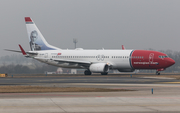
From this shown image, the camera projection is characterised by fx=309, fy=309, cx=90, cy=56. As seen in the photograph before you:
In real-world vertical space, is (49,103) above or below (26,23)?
below

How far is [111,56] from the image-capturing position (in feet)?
210

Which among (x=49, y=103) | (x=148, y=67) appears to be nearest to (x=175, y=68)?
A: (x=148, y=67)

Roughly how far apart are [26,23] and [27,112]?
188ft

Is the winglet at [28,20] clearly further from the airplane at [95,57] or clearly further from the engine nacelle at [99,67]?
the engine nacelle at [99,67]

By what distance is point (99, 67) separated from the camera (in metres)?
61.7

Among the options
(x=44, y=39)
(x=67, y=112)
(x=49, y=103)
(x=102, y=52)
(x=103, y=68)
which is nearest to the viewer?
(x=67, y=112)

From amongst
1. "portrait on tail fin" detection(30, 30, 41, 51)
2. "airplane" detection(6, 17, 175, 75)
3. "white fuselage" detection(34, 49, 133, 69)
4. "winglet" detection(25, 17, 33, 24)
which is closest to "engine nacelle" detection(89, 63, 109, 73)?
"airplane" detection(6, 17, 175, 75)

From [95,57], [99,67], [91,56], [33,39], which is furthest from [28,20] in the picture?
[99,67]

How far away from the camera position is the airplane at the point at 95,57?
6109cm

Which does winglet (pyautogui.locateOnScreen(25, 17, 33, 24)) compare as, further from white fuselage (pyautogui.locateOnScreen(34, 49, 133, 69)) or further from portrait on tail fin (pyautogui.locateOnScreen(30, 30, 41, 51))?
white fuselage (pyautogui.locateOnScreen(34, 49, 133, 69))

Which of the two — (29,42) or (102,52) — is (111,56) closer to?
(102,52)

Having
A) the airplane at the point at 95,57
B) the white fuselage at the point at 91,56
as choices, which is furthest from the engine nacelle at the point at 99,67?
the white fuselage at the point at 91,56

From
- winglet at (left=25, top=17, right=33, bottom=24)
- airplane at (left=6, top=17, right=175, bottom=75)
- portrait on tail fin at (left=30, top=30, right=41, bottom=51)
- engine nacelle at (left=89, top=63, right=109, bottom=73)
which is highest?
winglet at (left=25, top=17, right=33, bottom=24)

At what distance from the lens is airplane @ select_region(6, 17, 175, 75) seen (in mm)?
61094
